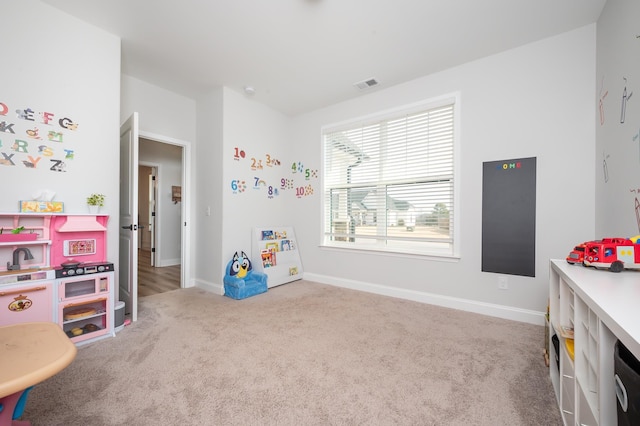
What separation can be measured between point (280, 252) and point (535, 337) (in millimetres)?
2971

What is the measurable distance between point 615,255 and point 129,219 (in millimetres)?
3638

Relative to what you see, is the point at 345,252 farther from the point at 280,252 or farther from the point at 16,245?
the point at 16,245

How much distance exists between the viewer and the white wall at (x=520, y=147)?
2289mm

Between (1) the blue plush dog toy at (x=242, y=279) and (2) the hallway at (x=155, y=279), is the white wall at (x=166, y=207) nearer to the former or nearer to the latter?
(2) the hallway at (x=155, y=279)

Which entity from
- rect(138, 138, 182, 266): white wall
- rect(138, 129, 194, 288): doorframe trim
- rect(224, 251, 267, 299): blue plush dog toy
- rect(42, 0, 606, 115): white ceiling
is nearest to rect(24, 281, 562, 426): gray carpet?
rect(224, 251, 267, 299): blue plush dog toy

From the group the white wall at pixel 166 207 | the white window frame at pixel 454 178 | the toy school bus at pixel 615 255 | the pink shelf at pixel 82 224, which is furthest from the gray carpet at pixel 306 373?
the white wall at pixel 166 207

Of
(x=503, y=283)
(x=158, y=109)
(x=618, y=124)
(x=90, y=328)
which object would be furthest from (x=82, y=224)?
(x=618, y=124)

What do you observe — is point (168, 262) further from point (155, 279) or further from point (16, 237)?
point (16, 237)

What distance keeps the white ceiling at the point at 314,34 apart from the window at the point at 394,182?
60 cm

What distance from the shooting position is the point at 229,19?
2.22 metres

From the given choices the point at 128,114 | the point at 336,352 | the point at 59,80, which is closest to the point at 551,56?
the point at 336,352

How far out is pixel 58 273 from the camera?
6.43 ft

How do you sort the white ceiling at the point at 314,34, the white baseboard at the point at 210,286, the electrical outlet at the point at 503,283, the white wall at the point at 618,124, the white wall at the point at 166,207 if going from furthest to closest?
the white wall at the point at 166,207 → the white baseboard at the point at 210,286 → the electrical outlet at the point at 503,283 → the white ceiling at the point at 314,34 → the white wall at the point at 618,124

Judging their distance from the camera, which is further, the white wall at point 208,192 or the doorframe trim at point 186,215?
the doorframe trim at point 186,215
